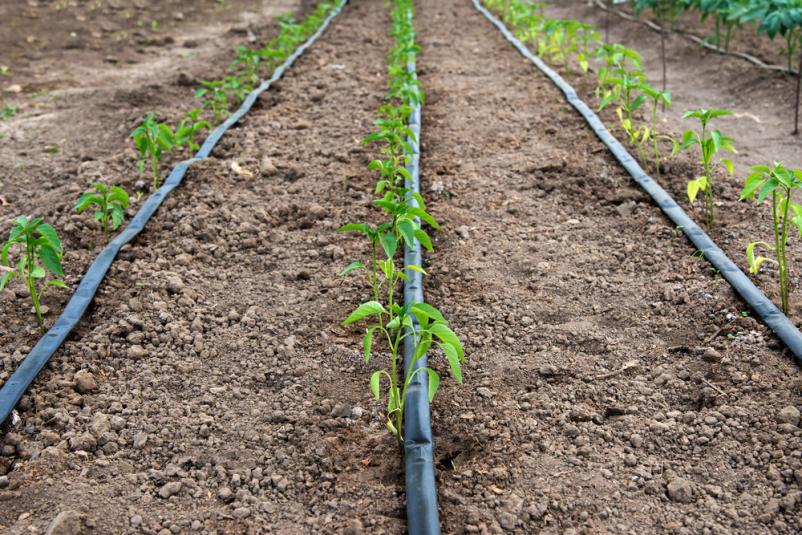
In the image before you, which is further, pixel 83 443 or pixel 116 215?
pixel 116 215

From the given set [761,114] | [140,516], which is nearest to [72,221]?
[140,516]

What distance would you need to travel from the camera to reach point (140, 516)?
5.92ft

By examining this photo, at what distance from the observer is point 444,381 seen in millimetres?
2334

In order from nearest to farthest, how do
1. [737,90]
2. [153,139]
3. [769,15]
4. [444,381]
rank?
[444,381] → [153,139] → [769,15] → [737,90]

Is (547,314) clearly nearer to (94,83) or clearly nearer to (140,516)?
(140,516)

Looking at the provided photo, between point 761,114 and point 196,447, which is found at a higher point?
point 761,114

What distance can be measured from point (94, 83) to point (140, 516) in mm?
4940

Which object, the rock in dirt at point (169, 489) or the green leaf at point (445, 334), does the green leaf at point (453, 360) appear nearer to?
the green leaf at point (445, 334)

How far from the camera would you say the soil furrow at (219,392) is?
6.10ft

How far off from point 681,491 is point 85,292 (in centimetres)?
216

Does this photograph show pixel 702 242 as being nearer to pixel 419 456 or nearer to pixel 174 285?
pixel 419 456

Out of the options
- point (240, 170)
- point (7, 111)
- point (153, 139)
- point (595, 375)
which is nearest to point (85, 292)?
point (153, 139)

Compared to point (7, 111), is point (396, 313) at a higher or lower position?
higher

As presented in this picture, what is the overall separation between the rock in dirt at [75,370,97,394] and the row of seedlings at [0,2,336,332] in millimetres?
380
